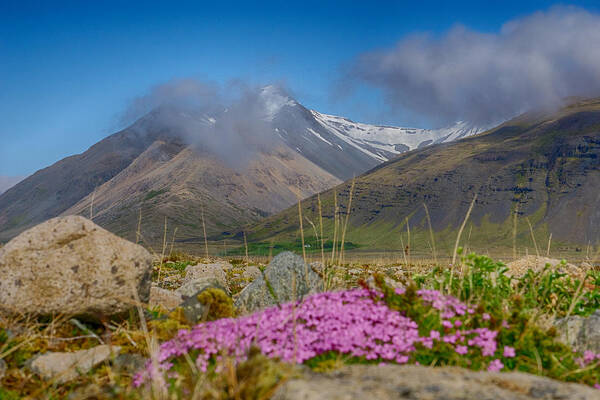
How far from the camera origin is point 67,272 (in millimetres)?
7875

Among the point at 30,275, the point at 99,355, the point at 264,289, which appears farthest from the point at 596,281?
the point at 30,275

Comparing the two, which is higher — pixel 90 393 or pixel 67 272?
pixel 67 272

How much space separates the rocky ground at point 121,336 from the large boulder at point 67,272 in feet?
0.05

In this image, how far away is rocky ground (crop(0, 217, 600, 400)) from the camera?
402 cm

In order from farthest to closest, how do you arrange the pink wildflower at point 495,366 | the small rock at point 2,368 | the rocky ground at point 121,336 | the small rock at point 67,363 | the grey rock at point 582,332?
the grey rock at point 582,332
the small rock at point 2,368
the small rock at point 67,363
the pink wildflower at point 495,366
the rocky ground at point 121,336

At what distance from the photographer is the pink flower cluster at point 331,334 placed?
502 cm

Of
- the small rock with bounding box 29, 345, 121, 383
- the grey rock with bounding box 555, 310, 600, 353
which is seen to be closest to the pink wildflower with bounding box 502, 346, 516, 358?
the grey rock with bounding box 555, 310, 600, 353

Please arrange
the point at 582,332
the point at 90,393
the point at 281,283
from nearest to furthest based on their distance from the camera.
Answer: the point at 90,393, the point at 582,332, the point at 281,283

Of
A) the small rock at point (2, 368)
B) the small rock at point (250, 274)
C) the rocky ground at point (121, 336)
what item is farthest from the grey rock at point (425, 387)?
the small rock at point (250, 274)

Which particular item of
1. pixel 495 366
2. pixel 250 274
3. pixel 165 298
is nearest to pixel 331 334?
pixel 495 366

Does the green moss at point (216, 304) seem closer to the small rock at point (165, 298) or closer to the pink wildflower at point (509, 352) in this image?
the small rock at point (165, 298)

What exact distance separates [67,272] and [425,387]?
6182 mm

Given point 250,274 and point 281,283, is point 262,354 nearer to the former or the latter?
point 281,283

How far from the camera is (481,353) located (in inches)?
203
